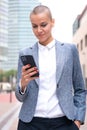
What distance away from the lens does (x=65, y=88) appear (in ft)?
11.6

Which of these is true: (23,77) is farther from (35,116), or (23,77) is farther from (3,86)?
(3,86)

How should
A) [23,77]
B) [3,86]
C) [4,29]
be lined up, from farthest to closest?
[4,29] < [3,86] < [23,77]

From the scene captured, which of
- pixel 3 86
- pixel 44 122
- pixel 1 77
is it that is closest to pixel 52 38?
pixel 44 122

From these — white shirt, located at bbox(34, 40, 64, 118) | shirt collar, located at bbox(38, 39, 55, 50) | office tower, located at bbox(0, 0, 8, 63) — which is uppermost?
shirt collar, located at bbox(38, 39, 55, 50)

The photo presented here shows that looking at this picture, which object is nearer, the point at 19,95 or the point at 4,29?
the point at 19,95

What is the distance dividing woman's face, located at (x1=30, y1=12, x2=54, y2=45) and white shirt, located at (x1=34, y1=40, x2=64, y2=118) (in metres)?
0.14

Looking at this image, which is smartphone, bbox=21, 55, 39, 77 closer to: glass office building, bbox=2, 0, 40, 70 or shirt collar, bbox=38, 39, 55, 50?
shirt collar, bbox=38, 39, 55, 50

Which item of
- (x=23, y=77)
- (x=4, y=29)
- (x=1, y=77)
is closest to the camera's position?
(x=23, y=77)

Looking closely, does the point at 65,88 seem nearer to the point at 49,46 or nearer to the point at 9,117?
the point at 49,46

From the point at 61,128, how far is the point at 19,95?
1.25ft

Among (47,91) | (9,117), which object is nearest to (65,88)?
(47,91)

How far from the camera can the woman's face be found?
351 centimetres

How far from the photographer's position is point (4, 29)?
506 ft

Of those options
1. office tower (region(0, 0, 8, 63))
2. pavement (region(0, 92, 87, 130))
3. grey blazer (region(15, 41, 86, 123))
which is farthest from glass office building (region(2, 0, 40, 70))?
grey blazer (region(15, 41, 86, 123))
